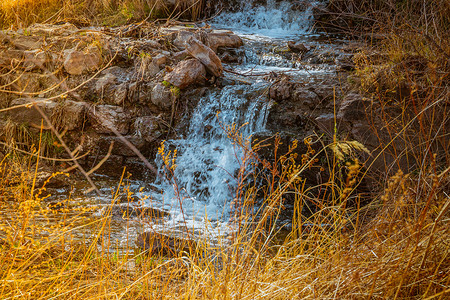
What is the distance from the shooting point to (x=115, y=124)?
4875 millimetres

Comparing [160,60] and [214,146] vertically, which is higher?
[160,60]

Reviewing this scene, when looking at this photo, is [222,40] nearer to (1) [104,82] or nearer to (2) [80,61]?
(1) [104,82]

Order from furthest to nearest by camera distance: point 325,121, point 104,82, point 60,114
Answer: point 104,82
point 60,114
point 325,121

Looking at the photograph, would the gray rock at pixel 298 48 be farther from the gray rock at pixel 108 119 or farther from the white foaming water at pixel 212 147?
the gray rock at pixel 108 119

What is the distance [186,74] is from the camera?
489 cm

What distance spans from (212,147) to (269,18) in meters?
4.63

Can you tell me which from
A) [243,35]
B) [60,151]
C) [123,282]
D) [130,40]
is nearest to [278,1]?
[243,35]

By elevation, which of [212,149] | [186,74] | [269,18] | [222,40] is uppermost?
[269,18]

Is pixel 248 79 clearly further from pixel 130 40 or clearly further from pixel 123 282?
pixel 123 282

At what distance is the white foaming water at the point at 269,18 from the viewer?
25.6 feet

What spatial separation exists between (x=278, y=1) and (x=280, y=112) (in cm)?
492

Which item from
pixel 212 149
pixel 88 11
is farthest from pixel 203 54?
pixel 88 11

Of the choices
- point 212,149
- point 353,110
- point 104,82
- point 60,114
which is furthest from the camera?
point 104,82

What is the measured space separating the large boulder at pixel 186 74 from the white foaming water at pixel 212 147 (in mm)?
321
